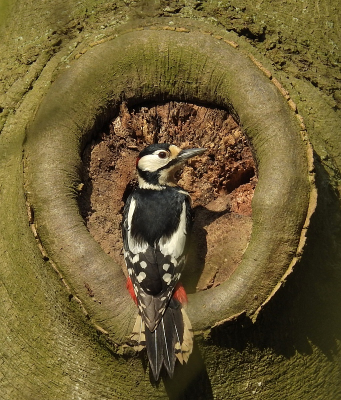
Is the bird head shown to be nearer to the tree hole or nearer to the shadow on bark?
the tree hole

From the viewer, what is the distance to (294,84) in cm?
279

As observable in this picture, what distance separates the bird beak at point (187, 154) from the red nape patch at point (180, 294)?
2.71 ft

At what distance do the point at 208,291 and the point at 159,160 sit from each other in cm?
110

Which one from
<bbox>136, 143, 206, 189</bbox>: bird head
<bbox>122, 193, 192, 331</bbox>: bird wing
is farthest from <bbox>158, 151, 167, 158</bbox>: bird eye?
<bbox>122, 193, 192, 331</bbox>: bird wing

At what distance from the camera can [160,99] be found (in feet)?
9.50

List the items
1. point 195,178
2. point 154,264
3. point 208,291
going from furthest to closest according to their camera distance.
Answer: point 195,178 → point 154,264 → point 208,291

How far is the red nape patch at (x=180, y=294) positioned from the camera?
2.29 meters

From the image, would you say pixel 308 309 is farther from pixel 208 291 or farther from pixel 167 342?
pixel 167 342

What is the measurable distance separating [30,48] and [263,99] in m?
1.48

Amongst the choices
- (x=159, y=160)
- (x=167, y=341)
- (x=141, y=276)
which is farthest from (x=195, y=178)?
(x=167, y=341)

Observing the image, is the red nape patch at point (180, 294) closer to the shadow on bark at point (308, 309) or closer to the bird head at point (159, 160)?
the shadow on bark at point (308, 309)

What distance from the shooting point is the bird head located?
293 centimetres

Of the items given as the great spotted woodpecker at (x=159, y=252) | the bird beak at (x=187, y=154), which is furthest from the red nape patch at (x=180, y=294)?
the bird beak at (x=187, y=154)

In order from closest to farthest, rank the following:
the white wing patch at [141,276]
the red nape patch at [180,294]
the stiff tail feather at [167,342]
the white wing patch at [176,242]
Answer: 1. the stiff tail feather at [167,342]
2. the red nape patch at [180,294]
3. the white wing patch at [141,276]
4. the white wing patch at [176,242]
